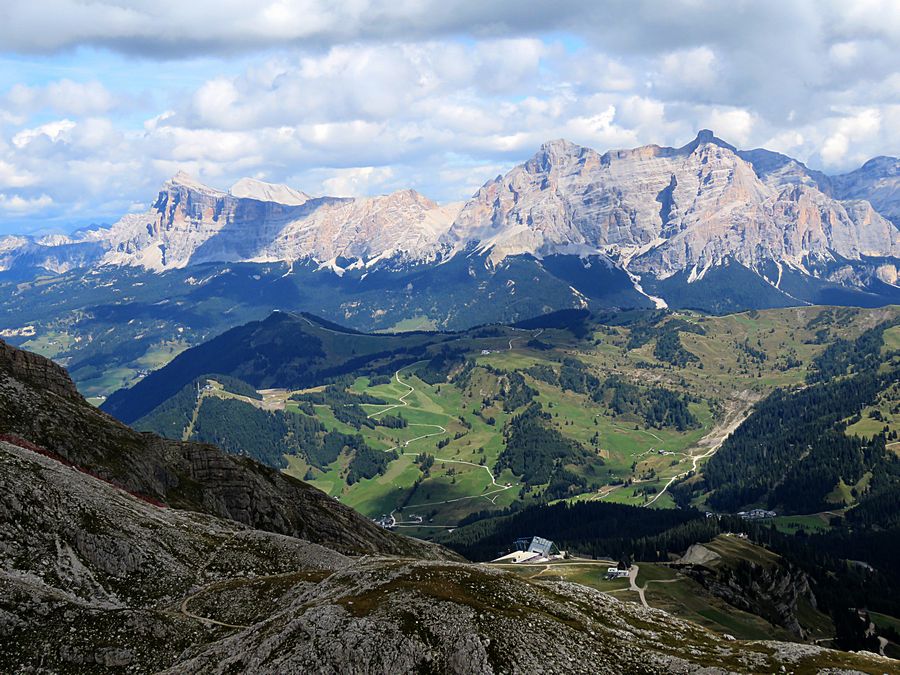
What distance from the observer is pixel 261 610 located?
97.8m

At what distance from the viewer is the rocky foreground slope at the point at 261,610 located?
74.9m

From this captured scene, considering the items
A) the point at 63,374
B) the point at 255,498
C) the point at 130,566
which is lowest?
the point at 255,498

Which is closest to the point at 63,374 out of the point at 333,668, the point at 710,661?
the point at 333,668

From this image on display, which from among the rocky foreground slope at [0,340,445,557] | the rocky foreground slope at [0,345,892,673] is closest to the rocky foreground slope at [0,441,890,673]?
the rocky foreground slope at [0,345,892,673]

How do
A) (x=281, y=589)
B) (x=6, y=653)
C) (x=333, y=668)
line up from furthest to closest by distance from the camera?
1. (x=281, y=589)
2. (x=6, y=653)
3. (x=333, y=668)

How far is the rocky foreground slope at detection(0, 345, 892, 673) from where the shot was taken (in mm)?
74875

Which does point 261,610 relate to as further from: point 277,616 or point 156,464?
point 156,464

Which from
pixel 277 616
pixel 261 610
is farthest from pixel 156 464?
pixel 277 616

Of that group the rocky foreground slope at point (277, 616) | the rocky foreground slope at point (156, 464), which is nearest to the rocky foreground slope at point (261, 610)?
the rocky foreground slope at point (277, 616)

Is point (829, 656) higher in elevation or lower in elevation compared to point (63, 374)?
lower

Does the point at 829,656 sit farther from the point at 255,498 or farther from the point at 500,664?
the point at 255,498

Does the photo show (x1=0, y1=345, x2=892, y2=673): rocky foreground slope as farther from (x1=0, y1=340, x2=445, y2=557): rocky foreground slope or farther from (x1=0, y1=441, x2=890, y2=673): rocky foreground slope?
(x1=0, y1=340, x2=445, y2=557): rocky foreground slope

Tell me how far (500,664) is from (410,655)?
8038 mm

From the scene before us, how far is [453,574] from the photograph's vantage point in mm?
86875
